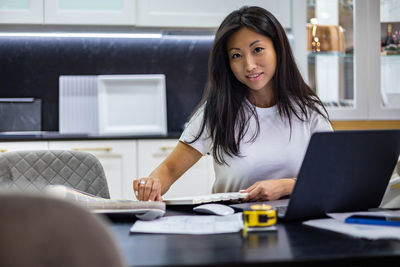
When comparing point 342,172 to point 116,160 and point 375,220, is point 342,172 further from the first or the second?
point 116,160

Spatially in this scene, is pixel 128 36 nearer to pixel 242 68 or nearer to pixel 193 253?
pixel 242 68

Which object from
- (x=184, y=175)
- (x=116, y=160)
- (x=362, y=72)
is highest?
(x=362, y=72)

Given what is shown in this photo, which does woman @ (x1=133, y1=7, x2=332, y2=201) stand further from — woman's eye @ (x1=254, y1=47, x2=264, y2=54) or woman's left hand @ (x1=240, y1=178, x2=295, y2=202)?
woman's left hand @ (x1=240, y1=178, x2=295, y2=202)

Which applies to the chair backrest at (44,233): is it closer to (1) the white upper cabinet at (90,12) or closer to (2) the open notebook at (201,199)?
(2) the open notebook at (201,199)

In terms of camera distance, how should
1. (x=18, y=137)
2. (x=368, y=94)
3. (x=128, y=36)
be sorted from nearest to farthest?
1. (x=18, y=137)
2. (x=368, y=94)
3. (x=128, y=36)

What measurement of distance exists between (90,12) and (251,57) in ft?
5.46

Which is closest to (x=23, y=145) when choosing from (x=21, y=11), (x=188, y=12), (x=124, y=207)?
(x=21, y=11)

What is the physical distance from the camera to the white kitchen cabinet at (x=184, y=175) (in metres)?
2.86

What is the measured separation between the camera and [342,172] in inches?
39.5

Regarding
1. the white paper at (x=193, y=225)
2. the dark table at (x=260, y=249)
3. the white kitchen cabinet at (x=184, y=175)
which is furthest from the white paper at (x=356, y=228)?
the white kitchen cabinet at (x=184, y=175)

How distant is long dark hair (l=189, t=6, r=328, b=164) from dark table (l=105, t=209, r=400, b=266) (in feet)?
2.58

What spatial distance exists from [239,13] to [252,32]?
87mm

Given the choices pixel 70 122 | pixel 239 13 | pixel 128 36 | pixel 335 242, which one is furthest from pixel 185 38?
pixel 335 242

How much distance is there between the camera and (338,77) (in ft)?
10.2
